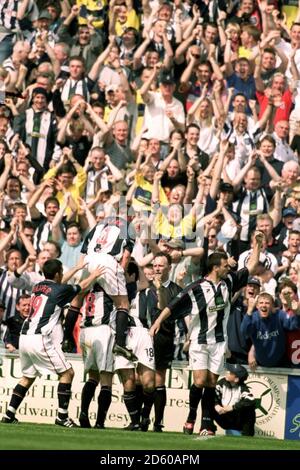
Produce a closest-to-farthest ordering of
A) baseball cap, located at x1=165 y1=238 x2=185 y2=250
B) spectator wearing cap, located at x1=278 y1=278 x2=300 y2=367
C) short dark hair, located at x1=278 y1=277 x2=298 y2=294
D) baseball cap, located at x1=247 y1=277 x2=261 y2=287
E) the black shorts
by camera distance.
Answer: the black shorts < spectator wearing cap, located at x1=278 y1=278 x2=300 y2=367 < short dark hair, located at x1=278 y1=277 x2=298 y2=294 < baseball cap, located at x1=247 y1=277 x2=261 y2=287 < baseball cap, located at x1=165 y1=238 x2=185 y2=250

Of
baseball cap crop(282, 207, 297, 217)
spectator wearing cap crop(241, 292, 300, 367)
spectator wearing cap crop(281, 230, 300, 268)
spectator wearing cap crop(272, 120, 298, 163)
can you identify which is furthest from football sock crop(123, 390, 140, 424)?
spectator wearing cap crop(272, 120, 298, 163)

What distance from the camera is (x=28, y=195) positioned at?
70.1 ft

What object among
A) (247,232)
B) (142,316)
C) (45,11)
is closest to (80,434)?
(142,316)

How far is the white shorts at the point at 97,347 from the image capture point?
55.8 feet

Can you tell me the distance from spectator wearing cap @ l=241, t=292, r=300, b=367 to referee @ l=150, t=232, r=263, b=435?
3.26 feet

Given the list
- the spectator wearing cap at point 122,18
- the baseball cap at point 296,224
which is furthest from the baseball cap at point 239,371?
the spectator wearing cap at point 122,18

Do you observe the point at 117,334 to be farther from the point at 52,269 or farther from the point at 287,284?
the point at 287,284

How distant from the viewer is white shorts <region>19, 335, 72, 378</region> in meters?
16.5

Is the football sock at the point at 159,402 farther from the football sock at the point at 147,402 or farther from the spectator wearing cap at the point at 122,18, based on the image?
the spectator wearing cap at the point at 122,18

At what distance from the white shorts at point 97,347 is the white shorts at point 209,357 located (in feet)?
2.96

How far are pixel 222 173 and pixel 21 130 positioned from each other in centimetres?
323

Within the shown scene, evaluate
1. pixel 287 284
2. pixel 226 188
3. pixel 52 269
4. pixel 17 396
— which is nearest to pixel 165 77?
pixel 226 188

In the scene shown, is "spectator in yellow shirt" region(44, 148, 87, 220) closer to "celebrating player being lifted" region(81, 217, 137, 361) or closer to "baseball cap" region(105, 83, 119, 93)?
"baseball cap" region(105, 83, 119, 93)

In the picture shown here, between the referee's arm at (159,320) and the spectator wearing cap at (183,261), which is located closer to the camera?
the referee's arm at (159,320)
